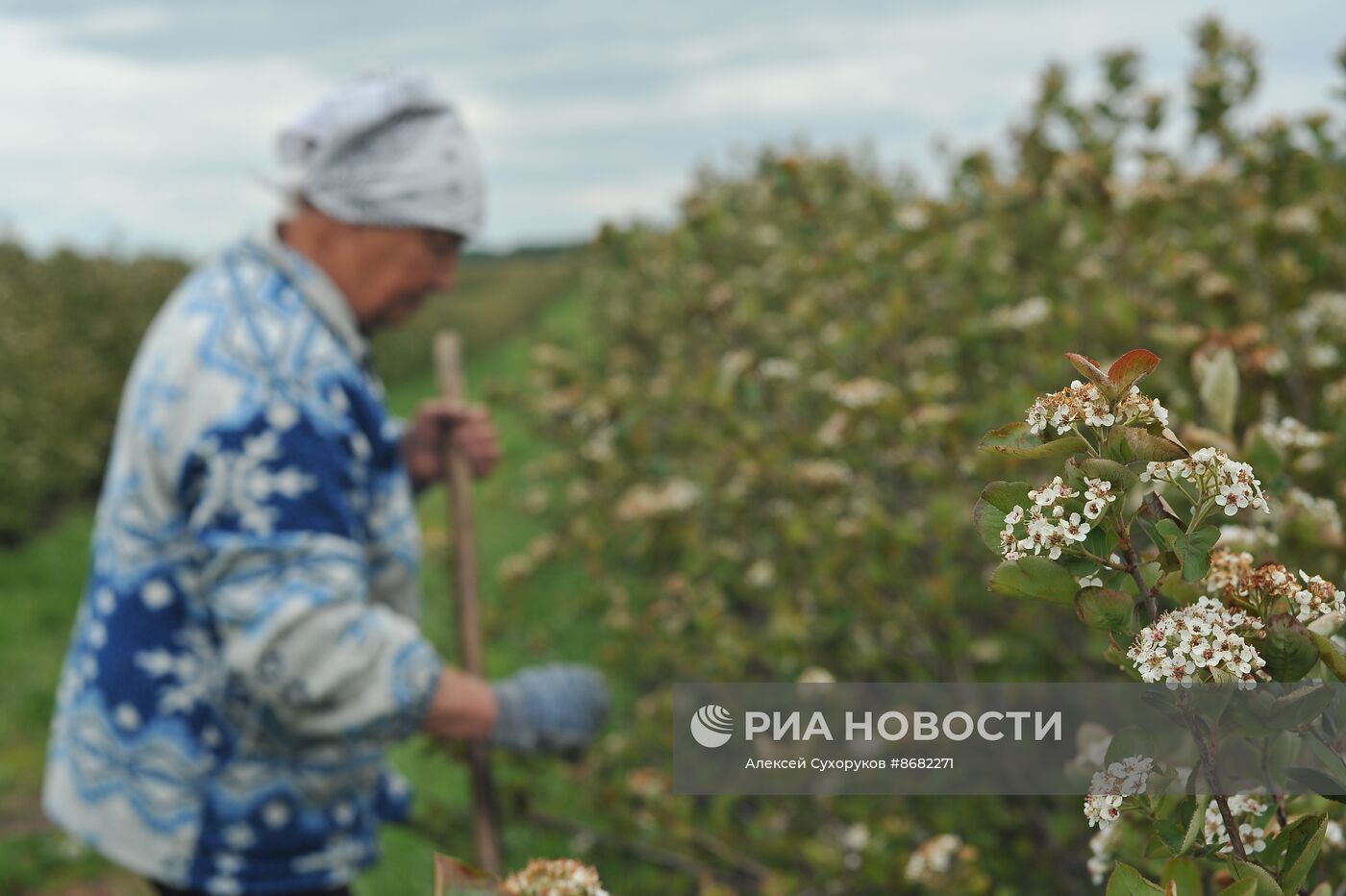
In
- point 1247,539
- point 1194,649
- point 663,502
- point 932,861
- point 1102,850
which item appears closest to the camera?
point 1194,649

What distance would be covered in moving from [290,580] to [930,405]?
1292 mm

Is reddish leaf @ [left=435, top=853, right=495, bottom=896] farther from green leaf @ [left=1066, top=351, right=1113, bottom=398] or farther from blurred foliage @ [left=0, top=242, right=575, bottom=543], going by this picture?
blurred foliage @ [left=0, top=242, right=575, bottom=543]

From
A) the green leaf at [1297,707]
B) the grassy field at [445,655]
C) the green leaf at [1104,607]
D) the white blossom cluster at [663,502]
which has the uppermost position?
the green leaf at [1104,607]

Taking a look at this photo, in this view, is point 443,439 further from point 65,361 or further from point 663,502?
point 65,361

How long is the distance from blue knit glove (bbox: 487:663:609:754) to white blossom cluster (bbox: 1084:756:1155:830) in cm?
185

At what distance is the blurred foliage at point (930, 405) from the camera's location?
2.28m

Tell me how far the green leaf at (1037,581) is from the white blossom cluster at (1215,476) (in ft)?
0.28

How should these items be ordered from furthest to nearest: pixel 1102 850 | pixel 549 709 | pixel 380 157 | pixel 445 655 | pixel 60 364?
pixel 60 364, pixel 445 655, pixel 549 709, pixel 380 157, pixel 1102 850

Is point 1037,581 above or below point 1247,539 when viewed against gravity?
above

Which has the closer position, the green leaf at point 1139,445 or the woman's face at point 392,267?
the green leaf at point 1139,445

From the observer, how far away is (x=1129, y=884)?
0.74 metres

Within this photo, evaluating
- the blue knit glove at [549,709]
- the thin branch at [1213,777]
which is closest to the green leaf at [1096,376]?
the thin branch at [1213,777]

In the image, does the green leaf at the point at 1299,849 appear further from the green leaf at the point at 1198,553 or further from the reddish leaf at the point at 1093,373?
the reddish leaf at the point at 1093,373

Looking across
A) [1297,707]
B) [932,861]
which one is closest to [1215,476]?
[1297,707]
